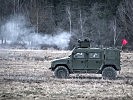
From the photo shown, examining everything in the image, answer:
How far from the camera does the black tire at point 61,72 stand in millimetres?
20031

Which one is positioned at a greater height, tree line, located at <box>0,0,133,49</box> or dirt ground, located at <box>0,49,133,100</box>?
tree line, located at <box>0,0,133,49</box>

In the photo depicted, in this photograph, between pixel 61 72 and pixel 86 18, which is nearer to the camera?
pixel 61 72

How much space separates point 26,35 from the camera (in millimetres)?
47531

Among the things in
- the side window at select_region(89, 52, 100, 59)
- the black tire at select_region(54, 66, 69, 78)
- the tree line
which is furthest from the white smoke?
the side window at select_region(89, 52, 100, 59)

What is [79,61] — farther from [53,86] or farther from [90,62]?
[53,86]

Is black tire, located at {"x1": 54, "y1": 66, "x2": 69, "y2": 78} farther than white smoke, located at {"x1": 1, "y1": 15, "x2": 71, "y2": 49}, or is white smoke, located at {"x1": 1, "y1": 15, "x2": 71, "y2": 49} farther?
white smoke, located at {"x1": 1, "y1": 15, "x2": 71, "y2": 49}

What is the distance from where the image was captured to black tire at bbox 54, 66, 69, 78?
20031 millimetres

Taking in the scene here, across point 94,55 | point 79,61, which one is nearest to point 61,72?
point 79,61

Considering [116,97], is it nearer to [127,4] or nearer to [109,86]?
[109,86]

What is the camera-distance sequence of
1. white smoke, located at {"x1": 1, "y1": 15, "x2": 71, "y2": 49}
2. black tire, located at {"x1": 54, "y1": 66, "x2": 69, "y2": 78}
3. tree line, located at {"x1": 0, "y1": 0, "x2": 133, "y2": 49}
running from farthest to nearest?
tree line, located at {"x1": 0, "y1": 0, "x2": 133, "y2": 49} < white smoke, located at {"x1": 1, "y1": 15, "x2": 71, "y2": 49} < black tire, located at {"x1": 54, "y1": 66, "x2": 69, "y2": 78}

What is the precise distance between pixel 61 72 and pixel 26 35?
28169mm

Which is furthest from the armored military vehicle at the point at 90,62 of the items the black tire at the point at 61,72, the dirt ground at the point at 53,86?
the dirt ground at the point at 53,86

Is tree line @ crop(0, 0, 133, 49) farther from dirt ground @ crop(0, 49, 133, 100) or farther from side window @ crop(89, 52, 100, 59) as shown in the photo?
side window @ crop(89, 52, 100, 59)

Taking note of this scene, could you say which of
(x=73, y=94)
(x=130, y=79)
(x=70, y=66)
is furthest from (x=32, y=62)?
(x=73, y=94)
